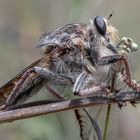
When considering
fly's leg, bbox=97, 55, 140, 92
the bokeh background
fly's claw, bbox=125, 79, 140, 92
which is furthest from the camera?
the bokeh background

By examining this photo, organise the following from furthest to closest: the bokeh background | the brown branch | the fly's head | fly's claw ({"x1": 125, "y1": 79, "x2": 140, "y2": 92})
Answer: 1. the bokeh background
2. the fly's head
3. fly's claw ({"x1": 125, "y1": 79, "x2": 140, "y2": 92})
4. the brown branch

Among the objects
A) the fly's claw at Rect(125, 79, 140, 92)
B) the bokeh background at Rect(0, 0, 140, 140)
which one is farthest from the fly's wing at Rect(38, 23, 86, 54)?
the fly's claw at Rect(125, 79, 140, 92)

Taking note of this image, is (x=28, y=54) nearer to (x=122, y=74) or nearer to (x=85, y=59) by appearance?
(x=85, y=59)

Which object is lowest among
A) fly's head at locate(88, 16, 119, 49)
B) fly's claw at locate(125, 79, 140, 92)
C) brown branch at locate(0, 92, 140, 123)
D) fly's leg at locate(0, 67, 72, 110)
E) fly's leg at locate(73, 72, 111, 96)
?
brown branch at locate(0, 92, 140, 123)

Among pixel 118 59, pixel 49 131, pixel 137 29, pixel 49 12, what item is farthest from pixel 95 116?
pixel 49 12

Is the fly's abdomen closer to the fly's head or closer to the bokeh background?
the bokeh background

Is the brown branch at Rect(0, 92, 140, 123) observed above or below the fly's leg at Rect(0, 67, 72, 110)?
below

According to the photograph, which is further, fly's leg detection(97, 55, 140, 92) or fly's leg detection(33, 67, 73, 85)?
fly's leg detection(33, 67, 73, 85)

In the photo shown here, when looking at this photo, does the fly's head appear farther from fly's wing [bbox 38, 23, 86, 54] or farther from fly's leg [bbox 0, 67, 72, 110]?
fly's leg [bbox 0, 67, 72, 110]

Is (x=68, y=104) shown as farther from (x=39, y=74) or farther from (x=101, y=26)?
(x=101, y=26)
